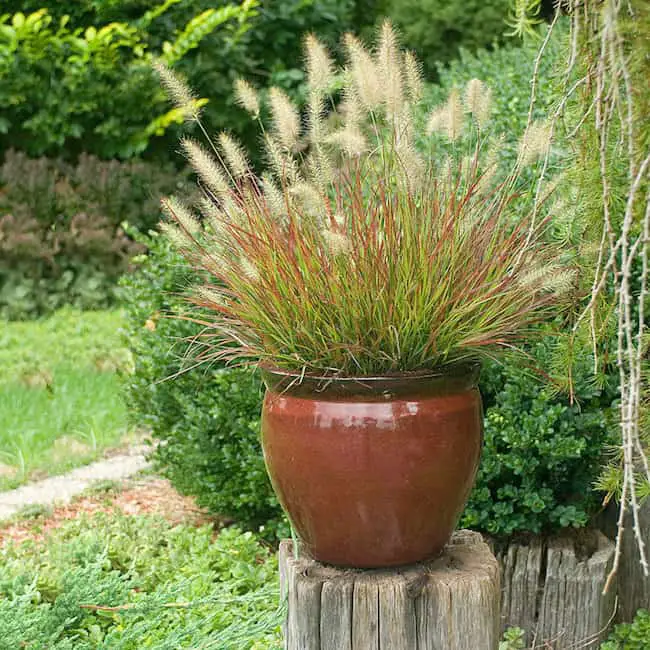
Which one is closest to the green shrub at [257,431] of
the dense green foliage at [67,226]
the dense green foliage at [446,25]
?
the dense green foliage at [67,226]

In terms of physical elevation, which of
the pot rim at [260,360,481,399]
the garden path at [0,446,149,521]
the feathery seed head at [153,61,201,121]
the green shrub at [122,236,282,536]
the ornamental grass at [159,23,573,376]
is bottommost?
the garden path at [0,446,149,521]

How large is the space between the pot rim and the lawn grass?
2.47 metres

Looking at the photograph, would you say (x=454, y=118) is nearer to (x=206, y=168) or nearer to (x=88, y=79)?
(x=206, y=168)

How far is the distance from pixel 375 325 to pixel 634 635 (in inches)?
55.9

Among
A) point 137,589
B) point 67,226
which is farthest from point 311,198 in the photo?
point 67,226

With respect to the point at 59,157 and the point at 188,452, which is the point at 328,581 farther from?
the point at 59,157

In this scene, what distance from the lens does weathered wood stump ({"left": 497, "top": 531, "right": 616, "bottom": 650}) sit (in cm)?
274

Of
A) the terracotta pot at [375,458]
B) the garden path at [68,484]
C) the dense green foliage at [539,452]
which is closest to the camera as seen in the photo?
the terracotta pot at [375,458]

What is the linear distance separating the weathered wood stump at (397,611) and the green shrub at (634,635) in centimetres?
89

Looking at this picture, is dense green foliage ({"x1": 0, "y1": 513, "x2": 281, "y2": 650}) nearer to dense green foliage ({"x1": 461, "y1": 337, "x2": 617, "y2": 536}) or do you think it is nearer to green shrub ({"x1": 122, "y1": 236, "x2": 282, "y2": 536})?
green shrub ({"x1": 122, "y1": 236, "x2": 282, "y2": 536})

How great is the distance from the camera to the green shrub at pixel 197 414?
339cm

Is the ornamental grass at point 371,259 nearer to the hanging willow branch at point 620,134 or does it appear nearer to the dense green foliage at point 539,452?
the hanging willow branch at point 620,134

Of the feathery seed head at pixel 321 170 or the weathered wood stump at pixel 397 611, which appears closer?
the weathered wood stump at pixel 397 611

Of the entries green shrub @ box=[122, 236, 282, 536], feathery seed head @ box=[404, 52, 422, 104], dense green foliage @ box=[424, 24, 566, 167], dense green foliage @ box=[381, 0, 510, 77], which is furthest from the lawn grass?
dense green foliage @ box=[381, 0, 510, 77]
